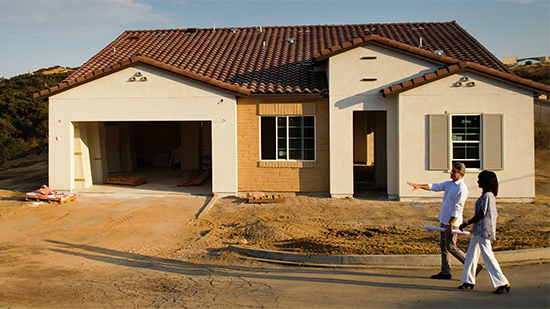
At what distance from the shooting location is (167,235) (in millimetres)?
10898

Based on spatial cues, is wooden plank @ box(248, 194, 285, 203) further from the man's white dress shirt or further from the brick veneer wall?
the man's white dress shirt

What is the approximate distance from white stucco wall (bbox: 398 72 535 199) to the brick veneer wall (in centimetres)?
241

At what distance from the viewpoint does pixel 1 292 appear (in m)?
7.27

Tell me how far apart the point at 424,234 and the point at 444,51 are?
30.8 ft

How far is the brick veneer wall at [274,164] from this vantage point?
580 inches

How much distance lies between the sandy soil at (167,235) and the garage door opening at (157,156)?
7.71 ft

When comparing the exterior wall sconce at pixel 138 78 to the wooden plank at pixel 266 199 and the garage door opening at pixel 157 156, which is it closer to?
the garage door opening at pixel 157 156

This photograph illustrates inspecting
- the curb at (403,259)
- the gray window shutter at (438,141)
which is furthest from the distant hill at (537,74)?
the curb at (403,259)

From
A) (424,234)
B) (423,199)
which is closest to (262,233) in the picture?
(424,234)

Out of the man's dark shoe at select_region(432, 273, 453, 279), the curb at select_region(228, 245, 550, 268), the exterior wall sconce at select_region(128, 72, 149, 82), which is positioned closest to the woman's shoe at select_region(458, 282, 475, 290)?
the man's dark shoe at select_region(432, 273, 453, 279)

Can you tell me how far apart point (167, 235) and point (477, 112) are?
371 inches

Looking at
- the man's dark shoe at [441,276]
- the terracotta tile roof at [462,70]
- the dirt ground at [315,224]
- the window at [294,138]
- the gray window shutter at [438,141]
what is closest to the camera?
the man's dark shoe at [441,276]

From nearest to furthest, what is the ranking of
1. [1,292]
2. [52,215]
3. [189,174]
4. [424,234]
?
[1,292] → [424,234] → [52,215] → [189,174]

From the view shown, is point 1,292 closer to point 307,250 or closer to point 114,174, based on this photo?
point 307,250
